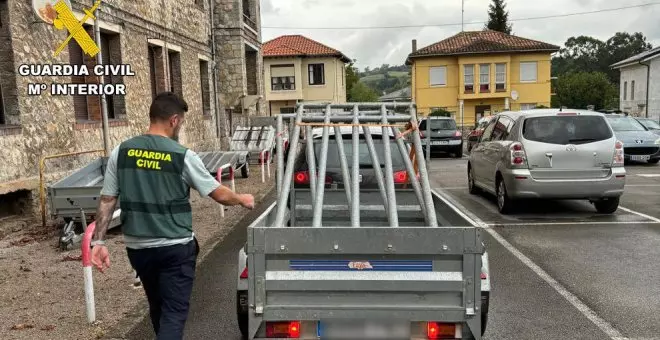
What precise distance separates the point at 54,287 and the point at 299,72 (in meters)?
49.5

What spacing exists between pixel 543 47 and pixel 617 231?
146ft

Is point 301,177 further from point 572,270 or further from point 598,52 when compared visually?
point 598,52

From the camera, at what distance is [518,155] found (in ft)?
31.7

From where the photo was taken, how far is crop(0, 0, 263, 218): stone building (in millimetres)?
10117

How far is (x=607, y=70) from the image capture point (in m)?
99.6

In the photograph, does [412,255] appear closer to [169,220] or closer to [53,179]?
[169,220]

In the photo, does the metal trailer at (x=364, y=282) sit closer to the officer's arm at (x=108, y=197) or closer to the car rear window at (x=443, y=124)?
the officer's arm at (x=108, y=197)

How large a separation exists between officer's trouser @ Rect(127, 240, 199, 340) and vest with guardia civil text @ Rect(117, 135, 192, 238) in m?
0.12

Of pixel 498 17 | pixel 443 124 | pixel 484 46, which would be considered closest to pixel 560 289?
pixel 443 124

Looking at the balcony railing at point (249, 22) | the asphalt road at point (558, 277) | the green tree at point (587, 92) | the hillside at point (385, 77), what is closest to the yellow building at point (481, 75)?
the balcony railing at point (249, 22)

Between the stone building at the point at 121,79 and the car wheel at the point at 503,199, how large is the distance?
813 cm

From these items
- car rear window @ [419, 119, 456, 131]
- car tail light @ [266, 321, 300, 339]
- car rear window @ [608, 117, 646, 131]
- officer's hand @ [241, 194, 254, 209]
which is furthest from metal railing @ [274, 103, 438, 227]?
car rear window @ [419, 119, 456, 131]

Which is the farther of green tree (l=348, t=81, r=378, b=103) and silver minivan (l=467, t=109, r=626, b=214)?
green tree (l=348, t=81, r=378, b=103)

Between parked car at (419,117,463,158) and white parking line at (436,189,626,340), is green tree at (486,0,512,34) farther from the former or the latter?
white parking line at (436,189,626,340)
